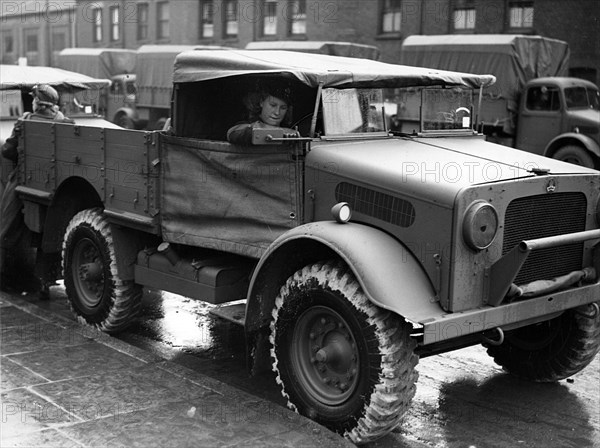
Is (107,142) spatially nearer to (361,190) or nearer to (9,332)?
(9,332)

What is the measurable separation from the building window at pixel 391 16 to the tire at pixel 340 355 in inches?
912

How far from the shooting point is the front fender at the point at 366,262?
15.6 ft

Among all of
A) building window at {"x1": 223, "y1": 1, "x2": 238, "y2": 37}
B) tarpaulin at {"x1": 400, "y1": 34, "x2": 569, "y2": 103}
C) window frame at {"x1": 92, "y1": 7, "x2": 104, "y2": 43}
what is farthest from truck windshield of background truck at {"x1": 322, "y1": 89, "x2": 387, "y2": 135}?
window frame at {"x1": 92, "y1": 7, "x2": 104, "y2": 43}

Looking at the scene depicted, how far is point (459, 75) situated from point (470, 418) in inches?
98.3

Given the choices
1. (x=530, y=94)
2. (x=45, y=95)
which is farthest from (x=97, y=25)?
(x=45, y=95)

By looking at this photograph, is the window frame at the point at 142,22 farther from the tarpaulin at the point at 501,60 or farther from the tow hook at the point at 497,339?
the tow hook at the point at 497,339

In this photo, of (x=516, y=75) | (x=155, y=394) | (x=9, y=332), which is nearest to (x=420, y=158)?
(x=155, y=394)

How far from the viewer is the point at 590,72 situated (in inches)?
902

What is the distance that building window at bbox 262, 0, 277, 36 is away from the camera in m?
31.5

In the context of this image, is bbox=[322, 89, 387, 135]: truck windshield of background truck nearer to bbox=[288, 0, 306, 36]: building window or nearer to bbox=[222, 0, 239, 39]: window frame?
bbox=[288, 0, 306, 36]: building window

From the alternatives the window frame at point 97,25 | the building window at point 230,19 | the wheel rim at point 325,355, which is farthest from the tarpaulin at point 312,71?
the window frame at point 97,25

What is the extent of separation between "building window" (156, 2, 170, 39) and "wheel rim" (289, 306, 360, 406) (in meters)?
33.1

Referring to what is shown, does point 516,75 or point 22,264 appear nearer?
point 22,264

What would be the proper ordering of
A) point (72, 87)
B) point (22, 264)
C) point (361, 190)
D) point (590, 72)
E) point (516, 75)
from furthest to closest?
point (590, 72)
point (516, 75)
point (72, 87)
point (22, 264)
point (361, 190)
